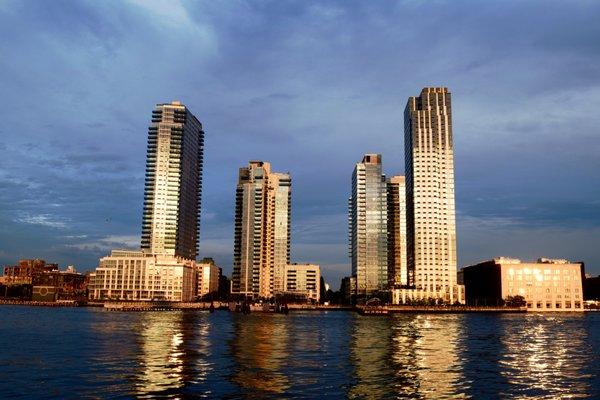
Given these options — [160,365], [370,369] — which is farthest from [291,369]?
[160,365]

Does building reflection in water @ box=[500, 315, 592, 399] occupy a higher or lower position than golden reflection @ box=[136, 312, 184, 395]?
lower

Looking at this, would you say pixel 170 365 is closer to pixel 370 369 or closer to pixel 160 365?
pixel 160 365

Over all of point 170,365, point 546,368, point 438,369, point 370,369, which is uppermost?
point 170,365

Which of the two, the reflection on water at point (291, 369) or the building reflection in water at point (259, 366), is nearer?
the reflection on water at point (291, 369)

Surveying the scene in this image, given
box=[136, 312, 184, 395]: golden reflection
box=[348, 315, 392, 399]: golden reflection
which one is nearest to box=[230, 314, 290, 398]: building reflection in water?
box=[136, 312, 184, 395]: golden reflection

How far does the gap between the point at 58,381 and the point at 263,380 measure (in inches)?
743

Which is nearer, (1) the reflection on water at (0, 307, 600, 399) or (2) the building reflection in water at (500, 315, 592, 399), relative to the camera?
(1) the reflection on water at (0, 307, 600, 399)

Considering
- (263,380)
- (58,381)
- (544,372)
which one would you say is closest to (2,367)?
(58,381)

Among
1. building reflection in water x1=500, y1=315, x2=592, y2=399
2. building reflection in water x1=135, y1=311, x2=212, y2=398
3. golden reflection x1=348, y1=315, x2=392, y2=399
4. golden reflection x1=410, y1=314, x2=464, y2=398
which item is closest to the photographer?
golden reflection x1=348, y1=315, x2=392, y2=399

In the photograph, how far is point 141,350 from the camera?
80125 mm

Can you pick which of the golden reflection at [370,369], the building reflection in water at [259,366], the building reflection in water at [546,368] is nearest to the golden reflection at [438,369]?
the golden reflection at [370,369]

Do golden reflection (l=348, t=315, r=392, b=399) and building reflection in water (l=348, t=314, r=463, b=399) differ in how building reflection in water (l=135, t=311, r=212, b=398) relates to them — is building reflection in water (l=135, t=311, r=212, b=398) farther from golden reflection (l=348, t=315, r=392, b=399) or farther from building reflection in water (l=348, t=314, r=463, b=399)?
building reflection in water (l=348, t=314, r=463, b=399)

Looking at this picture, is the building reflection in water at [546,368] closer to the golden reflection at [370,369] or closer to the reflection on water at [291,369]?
the reflection on water at [291,369]

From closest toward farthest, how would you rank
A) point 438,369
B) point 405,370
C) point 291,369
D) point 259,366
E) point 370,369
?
point 405,370 < point 291,369 < point 370,369 < point 438,369 < point 259,366
